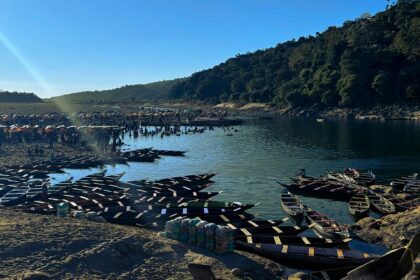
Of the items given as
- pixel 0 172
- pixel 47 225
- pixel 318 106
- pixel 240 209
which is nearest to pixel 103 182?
pixel 0 172

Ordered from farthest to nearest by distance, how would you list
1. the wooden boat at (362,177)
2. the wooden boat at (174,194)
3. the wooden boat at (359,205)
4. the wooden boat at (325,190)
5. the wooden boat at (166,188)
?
the wooden boat at (362,177) < the wooden boat at (325,190) < the wooden boat at (166,188) < the wooden boat at (174,194) < the wooden boat at (359,205)

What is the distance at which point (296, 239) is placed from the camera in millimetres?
25094

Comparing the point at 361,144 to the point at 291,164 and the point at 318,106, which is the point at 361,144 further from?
the point at 318,106

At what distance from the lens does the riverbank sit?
59.5 feet

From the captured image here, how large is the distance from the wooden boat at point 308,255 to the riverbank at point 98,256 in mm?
773

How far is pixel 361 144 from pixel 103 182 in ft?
193

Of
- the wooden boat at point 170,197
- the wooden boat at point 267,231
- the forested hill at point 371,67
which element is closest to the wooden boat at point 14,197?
the wooden boat at point 170,197

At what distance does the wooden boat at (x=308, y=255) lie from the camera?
21.9 metres

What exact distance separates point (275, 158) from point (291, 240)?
157ft

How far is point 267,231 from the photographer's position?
27047 mm

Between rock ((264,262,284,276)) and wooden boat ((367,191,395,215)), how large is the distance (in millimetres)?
17051

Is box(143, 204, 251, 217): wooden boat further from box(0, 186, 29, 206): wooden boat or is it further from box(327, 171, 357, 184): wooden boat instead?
box(327, 171, 357, 184): wooden boat

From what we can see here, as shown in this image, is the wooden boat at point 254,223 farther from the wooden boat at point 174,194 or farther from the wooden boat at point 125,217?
the wooden boat at point 174,194

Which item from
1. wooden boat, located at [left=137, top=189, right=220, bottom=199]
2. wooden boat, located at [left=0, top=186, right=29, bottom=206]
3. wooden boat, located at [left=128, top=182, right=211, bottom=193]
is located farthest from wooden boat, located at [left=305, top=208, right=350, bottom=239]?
wooden boat, located at [left=0, top=186, right=29, bottom=206]
